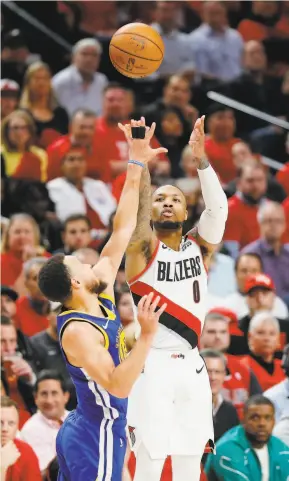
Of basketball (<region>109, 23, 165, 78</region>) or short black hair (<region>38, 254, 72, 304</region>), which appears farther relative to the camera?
basketball (<region>109, 23, 165, 78</region>)

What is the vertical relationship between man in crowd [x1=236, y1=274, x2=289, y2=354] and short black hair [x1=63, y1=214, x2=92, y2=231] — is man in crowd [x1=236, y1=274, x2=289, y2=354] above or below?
below

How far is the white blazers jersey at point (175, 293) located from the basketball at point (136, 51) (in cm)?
123

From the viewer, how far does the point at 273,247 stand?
12.1m

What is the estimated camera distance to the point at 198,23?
16.6 metres

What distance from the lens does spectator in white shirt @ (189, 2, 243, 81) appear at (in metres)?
15.4

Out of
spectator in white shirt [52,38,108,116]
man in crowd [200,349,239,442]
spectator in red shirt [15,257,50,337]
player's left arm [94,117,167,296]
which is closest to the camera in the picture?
player's left arm [94,117,167,296]

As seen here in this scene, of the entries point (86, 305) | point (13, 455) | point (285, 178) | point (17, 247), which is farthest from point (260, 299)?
point (86, 305)

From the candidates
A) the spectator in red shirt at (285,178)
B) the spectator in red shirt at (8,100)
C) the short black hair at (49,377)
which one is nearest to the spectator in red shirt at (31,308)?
the short black hair at (49,377)

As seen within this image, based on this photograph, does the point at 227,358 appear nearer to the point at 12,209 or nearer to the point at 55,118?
the point at 12,209

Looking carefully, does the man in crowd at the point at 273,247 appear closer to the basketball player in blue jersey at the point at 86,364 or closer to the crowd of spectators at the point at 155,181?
the crowd of spectators at the point at 155,181

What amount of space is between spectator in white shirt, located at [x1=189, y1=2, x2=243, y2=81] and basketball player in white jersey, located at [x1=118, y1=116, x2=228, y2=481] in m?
7.95

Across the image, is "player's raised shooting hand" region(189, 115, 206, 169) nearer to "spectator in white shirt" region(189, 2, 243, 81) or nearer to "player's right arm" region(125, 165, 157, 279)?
"player's right arm" region(125, 165, 157, 279)

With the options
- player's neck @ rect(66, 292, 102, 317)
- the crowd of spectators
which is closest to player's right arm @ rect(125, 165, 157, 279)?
player's neck @ rect(66, 292, 102, 317)

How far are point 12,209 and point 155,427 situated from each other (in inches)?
203
